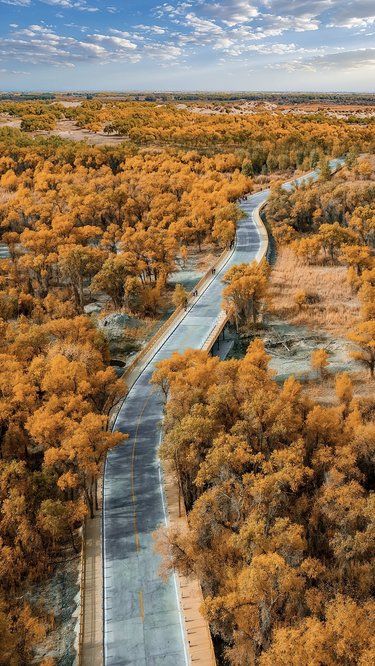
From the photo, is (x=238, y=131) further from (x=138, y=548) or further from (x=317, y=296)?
(x=138, y=548)

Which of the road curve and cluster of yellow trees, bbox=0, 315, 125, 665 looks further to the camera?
cluster of yellow trees, bbox=0, 315, 125, 665

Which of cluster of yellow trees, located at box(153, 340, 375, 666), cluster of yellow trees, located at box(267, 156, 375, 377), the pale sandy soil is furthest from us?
the pale sandy soil

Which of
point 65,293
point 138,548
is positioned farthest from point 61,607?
point 65,293

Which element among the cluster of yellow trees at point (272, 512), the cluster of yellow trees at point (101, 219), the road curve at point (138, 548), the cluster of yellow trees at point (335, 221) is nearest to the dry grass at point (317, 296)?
the cluster of yellow trees at point (335, 221)

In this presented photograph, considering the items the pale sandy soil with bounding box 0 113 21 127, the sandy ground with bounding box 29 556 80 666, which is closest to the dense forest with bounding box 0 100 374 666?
the sandy ground with bounding box 29 556 80 666

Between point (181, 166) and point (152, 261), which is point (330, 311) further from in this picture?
point (181, 166)

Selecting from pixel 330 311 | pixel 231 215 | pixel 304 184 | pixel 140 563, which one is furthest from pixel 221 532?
pixel 304 184

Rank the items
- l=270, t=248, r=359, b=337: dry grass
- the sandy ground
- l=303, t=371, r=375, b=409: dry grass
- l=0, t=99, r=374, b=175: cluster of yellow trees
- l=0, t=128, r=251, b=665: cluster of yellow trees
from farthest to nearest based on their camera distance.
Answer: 1. l=0, t=99, r=374, b=175: cluster of yellow trees
2. l=270, t=248, r=359, b=337: dry grass
3. l=303, t=371, r=375, b=409: dry grass
4. l=0, t=128, r=251, b=665: cluster of yellow trees
5. the sandy ground

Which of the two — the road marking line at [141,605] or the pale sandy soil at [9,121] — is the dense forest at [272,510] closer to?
the road marking line at [141,605]

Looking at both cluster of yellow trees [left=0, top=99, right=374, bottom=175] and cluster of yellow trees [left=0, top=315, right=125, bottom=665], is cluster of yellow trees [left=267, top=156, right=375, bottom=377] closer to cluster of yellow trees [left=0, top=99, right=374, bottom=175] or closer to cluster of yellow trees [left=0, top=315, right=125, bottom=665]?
cluster of yellow trees [left=0, top=99, right=374, bottom=175]
